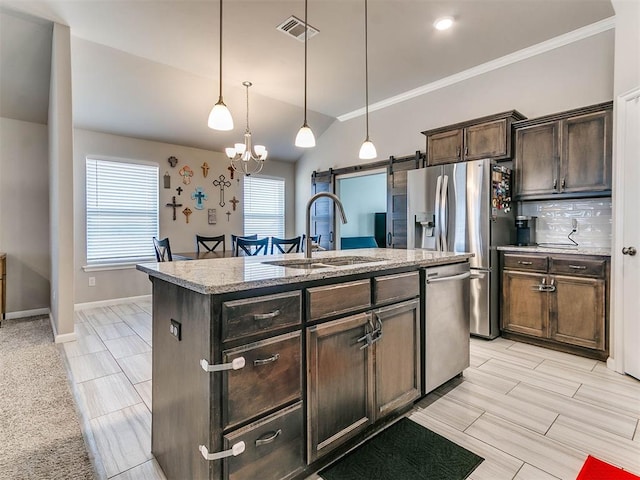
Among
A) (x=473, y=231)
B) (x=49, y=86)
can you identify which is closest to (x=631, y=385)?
(x=473, y=231)

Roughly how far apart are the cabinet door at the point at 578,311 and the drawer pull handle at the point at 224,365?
304 cm

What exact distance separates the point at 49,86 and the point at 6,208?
1614 mm

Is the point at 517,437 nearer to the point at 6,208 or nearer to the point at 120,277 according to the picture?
the point at 120,277

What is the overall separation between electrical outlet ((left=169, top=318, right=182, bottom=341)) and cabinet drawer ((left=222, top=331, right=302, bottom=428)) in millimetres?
303

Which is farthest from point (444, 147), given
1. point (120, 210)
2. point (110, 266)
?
point (110, 266)

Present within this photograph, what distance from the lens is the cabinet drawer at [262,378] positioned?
1.23m

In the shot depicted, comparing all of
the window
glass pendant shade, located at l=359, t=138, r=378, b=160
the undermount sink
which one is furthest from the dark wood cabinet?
the window

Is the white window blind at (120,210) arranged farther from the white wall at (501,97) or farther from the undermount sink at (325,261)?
the undermount sink at (325,261)

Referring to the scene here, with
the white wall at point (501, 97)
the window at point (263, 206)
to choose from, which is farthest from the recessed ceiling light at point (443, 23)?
the window at point (263, 206)

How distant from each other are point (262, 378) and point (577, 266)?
2.98 m

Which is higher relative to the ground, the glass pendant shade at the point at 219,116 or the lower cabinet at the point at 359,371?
the glass pendant shade at the point at 219,116

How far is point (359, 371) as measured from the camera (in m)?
1.70

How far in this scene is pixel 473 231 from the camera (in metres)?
3.40

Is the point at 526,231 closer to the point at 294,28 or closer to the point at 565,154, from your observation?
the point at 565,154
